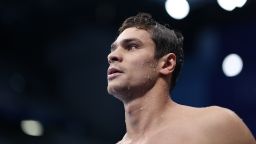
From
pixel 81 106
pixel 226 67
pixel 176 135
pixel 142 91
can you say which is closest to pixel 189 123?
pixel 176 135

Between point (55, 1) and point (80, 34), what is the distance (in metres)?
0.31

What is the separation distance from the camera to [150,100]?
68.7 inches

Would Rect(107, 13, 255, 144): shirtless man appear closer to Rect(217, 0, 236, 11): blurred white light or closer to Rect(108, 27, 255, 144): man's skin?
Rect(108, 27, 255, 144): man's skin

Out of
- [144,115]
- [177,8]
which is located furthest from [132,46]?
[177,8]

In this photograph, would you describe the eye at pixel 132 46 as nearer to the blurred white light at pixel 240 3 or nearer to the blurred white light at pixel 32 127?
the blurred white light at pixel 240 3

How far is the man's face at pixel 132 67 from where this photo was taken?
172cm

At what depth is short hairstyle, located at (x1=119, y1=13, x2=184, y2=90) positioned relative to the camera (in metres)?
1.82

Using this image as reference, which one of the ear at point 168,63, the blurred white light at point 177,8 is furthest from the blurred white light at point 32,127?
the ear at point 168,63

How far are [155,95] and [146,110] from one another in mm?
64

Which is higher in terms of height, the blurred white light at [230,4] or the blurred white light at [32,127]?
the blurred white light at [230,4]

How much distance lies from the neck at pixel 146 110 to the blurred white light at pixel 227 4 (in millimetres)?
1671

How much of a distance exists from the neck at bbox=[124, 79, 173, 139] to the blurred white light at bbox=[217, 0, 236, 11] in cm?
167

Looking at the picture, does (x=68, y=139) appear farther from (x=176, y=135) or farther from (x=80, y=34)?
(x=176, y=135)

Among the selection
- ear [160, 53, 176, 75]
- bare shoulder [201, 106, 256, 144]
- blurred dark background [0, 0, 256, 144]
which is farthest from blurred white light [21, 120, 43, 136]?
bare shoulder [201, 106, 256, 144]
